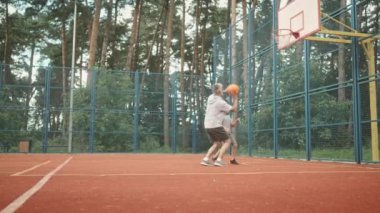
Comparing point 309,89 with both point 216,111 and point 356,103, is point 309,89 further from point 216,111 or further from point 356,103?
point 216,111

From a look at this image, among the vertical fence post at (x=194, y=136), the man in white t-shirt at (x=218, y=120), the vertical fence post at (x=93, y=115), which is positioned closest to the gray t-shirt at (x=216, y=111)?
the man in white t-shirt at (x=218, y=120)

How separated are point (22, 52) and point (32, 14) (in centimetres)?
1278

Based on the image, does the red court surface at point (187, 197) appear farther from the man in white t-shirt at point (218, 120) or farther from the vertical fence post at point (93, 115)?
the vertical fence post at point (93, 115)

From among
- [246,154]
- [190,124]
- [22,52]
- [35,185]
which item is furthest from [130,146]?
[22,52]

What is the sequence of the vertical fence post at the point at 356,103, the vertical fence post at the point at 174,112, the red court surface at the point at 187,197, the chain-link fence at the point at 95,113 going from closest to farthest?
the red court surface at the point at 187,197
the vertical fence post at the point at 356,103
the chain-link fence at the point at 95,113
the vertical fence post at the point at 174,112

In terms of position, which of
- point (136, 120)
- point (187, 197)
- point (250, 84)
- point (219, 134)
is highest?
point (250, 84)

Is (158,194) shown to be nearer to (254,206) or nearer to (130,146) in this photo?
(254,206)

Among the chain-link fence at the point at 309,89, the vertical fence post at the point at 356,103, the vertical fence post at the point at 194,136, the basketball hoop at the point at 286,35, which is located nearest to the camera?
the vertical fence post at the point at 356,103

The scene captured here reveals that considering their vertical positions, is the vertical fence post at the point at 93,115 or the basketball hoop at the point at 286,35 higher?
the basketball hoop at the point at 286,35

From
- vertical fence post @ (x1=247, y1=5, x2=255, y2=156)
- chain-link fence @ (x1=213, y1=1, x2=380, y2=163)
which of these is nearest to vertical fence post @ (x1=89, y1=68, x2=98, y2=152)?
chain-link fence @ (x1=213, y1=1, x2=380, y2=163)

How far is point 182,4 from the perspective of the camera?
31484mm

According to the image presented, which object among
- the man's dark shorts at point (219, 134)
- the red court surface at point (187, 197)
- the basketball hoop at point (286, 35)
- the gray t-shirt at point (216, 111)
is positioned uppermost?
the basketball hoop at point (286, 35)

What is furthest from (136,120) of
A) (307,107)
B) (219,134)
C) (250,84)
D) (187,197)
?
(187,197)

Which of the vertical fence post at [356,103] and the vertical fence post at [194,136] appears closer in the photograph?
the vertical fence post at [356,103]
